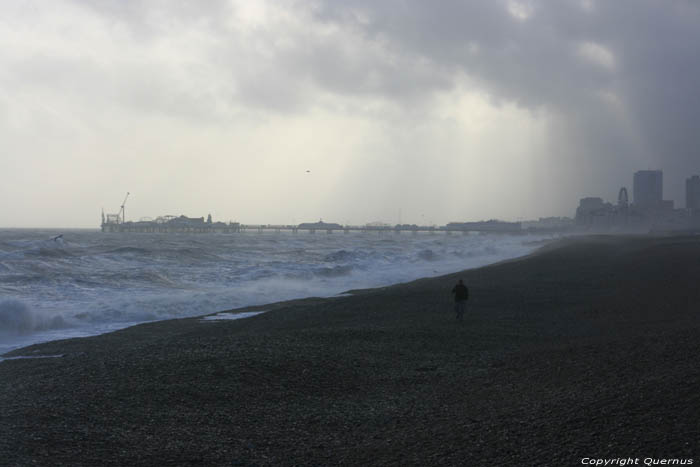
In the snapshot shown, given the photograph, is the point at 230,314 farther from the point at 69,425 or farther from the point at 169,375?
the point at 69,425

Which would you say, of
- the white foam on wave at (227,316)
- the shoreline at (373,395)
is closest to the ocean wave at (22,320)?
the shoreline at (373,395)

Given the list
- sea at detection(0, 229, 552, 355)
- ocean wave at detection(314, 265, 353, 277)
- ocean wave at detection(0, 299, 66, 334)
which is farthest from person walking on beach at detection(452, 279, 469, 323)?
ocean wave at detection(314, 265, 353, 277)

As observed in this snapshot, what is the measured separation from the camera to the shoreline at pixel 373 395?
15.0 ft

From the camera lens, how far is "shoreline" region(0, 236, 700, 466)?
4570mm

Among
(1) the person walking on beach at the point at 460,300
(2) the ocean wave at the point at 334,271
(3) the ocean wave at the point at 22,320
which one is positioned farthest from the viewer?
(2) the ocean wave at the point at 334,271

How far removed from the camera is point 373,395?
22.0ft

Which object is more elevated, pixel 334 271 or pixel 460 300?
pixel 460 300

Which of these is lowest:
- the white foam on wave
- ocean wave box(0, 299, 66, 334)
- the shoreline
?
the white foam on wave

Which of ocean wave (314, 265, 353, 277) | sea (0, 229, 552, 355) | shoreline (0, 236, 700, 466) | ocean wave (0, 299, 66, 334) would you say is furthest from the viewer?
ocean wave (314, 265, 353, 277)

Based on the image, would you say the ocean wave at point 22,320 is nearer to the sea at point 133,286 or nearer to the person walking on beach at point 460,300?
the sea at point 133,286


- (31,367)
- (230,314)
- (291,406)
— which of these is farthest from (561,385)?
(230,314)

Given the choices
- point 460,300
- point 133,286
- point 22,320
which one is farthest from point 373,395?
Result: point 133,286

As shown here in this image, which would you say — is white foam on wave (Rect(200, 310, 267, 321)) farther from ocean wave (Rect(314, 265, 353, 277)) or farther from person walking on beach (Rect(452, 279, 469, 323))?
ocean wave (Rect(314, 265, 353, 277))

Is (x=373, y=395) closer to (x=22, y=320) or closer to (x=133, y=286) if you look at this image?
(x=22, y=320)
